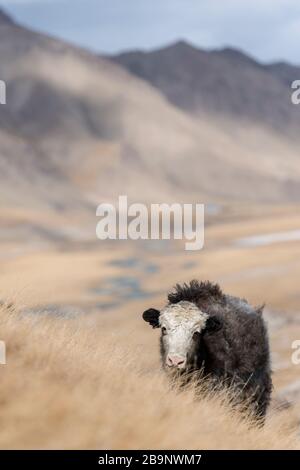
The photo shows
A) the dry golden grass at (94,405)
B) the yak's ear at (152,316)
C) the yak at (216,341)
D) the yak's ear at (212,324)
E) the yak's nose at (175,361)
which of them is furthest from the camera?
the yak's ear at (152,316)

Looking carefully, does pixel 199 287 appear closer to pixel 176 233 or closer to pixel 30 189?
pixel 176 233

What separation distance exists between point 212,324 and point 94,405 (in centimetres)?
263

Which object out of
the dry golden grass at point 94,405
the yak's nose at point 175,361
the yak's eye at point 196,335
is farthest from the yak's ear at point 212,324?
the dry golden grass at point 94,405

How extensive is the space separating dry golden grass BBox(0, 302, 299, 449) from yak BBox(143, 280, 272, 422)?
0.41 metres

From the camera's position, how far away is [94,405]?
21.5ft

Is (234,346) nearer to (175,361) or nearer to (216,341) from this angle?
(216,341)

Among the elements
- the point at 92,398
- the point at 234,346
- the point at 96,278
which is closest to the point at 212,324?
the point at 234,346

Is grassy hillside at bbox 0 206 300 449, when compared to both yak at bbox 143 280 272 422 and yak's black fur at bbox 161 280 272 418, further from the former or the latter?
yak's black fur at bbox 161 280 272 418

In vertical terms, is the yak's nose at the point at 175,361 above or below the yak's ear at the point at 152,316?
below

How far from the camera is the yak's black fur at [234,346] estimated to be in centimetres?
888

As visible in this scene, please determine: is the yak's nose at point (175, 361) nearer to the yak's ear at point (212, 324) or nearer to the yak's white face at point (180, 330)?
the yak's white face at point (180, 330)

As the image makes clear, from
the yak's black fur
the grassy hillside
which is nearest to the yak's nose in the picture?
the grassy hillside
